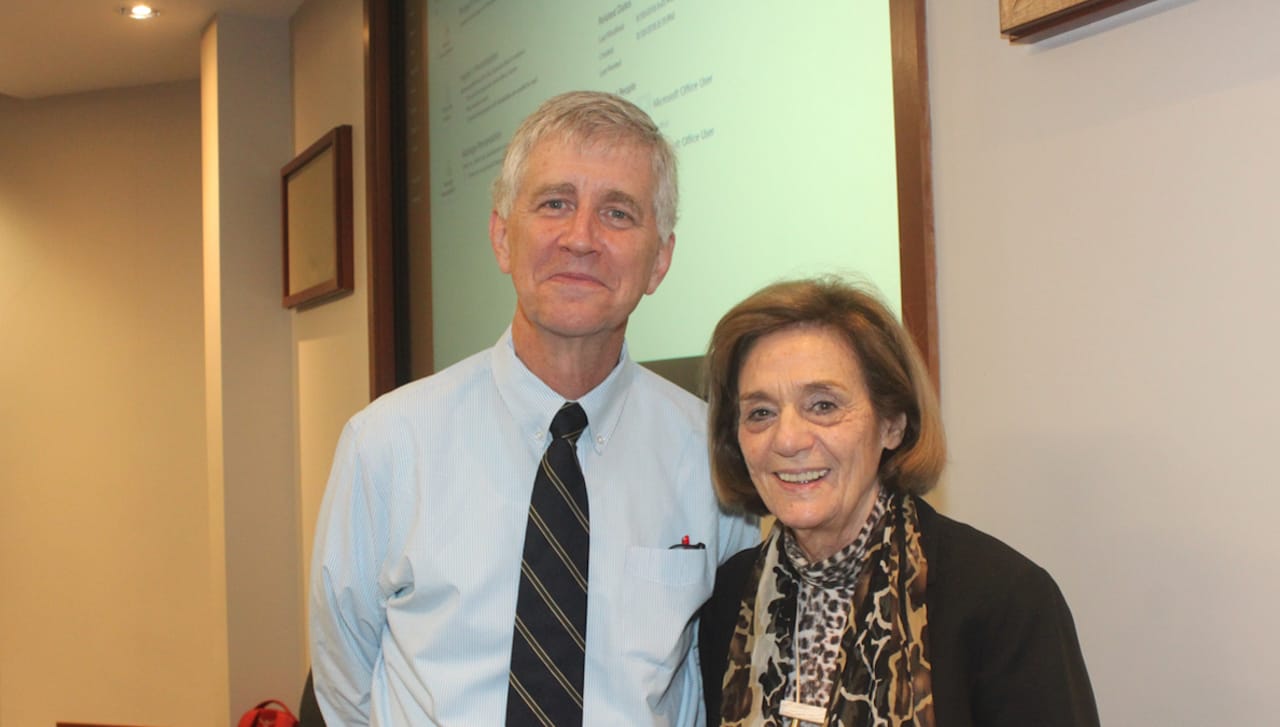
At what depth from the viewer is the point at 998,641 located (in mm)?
1211

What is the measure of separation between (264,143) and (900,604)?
3751mm

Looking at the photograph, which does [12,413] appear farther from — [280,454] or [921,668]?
[921,668]

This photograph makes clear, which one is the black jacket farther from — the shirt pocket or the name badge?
the shirt pocket

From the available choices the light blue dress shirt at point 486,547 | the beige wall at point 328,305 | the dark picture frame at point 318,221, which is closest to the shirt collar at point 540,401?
the light blue dress shirt at point 486,547

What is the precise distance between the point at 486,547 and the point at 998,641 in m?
0.69

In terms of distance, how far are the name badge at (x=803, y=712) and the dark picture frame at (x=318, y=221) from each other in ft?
8.80

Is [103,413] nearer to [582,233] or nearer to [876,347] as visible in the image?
[582,233]

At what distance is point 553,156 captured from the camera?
153 cm

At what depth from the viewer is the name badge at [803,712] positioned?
1.35 m

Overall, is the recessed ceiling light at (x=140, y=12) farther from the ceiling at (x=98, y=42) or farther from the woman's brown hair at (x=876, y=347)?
the woman's brown hair at (x=876, y=347)

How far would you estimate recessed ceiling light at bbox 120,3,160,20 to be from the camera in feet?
13.6

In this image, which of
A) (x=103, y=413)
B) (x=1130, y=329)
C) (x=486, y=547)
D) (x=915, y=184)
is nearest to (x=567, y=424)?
(x=486, y=547)

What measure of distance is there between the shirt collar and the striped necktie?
0.09ft

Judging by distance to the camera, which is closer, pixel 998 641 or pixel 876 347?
pixel 998 641
